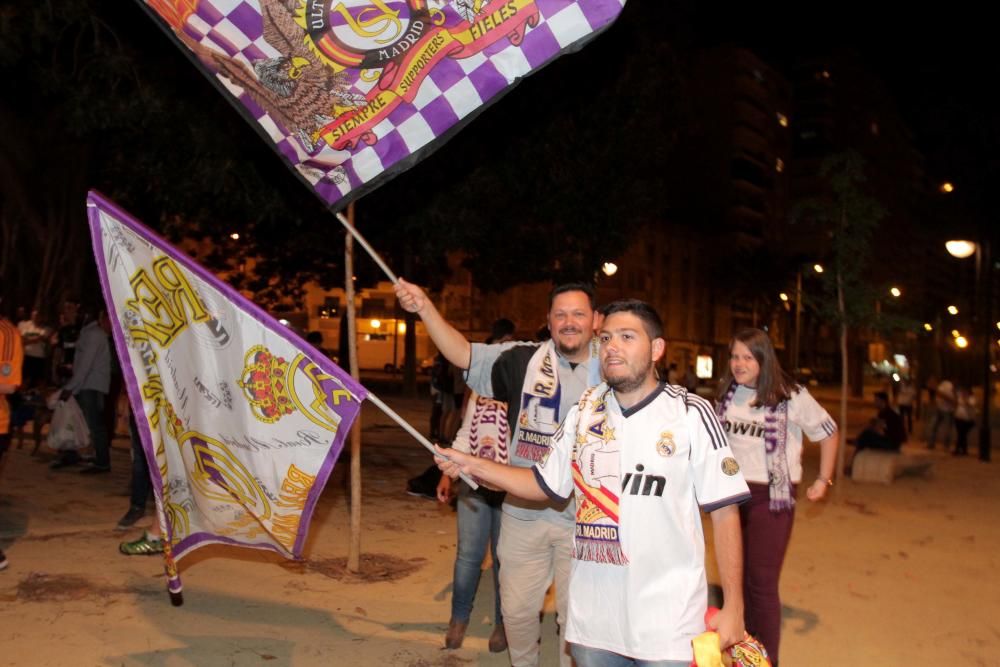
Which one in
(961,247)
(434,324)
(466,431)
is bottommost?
(466,431)

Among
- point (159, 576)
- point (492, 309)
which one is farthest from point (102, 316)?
point (492, 309)

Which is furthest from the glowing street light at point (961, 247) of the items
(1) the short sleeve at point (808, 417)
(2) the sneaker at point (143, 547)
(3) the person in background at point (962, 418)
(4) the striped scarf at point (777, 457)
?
(2) the sneaker at point (143, 547)

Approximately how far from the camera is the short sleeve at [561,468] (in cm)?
352

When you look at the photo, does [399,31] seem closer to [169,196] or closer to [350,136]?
[350,136]

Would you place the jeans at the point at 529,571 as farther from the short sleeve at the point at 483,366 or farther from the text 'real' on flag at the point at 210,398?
the text 'real' on flag at the point at 210,398

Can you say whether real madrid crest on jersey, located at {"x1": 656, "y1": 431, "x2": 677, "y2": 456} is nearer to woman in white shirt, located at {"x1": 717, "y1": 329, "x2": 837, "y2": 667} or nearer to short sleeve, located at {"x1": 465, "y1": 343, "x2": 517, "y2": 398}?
short sleeve, located at {"x1": 465, "y1": 343, "x2": 517, "y2": 398}

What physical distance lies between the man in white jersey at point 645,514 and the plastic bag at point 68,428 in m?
8.68

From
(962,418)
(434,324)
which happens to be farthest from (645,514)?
(962,418)

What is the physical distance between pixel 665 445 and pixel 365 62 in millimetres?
2629

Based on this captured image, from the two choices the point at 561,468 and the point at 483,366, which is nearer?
the point at 561,468

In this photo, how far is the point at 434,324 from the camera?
450 cm

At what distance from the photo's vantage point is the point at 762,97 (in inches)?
3676

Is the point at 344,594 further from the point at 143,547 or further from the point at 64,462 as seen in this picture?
the point at 64,462

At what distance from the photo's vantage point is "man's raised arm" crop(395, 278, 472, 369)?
14.3 feet
